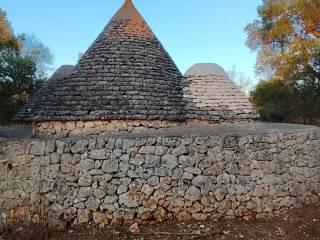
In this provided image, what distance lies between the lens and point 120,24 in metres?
9.05

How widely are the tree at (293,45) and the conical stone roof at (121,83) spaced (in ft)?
24.2

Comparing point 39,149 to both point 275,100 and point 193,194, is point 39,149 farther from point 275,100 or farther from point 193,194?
point 275,100

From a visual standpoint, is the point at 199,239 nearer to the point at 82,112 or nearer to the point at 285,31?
the point at 82,112

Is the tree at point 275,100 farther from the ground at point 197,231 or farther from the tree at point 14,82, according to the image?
the tree at point 14,82

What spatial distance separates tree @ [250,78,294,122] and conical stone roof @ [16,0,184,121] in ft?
21.8

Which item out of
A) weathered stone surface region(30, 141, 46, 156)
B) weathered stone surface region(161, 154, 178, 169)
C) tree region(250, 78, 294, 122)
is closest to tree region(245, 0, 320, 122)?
tree region(250, 78, 294, 122)

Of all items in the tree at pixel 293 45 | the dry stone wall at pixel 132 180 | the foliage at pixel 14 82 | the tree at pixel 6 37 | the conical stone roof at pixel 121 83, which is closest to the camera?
the dry stone wall at pixel 132 180

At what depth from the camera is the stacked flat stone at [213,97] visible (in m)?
8.12

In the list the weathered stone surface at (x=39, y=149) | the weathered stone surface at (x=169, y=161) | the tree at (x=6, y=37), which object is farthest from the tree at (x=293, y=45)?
the tree at (x=6, y=37)

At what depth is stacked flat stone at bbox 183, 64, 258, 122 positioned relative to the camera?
8125mm

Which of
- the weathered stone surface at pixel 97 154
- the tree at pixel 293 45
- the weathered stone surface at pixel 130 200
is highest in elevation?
the tree at pixel 293 45

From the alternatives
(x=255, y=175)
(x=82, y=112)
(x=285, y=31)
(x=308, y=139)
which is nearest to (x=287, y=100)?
(x=285, y=31)

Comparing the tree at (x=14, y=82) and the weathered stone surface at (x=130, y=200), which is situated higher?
the tree at (x=14, y=82)

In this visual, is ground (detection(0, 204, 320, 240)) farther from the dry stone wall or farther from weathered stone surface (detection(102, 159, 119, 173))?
weathered stone surface (detection(102, 159, 119, 173))
